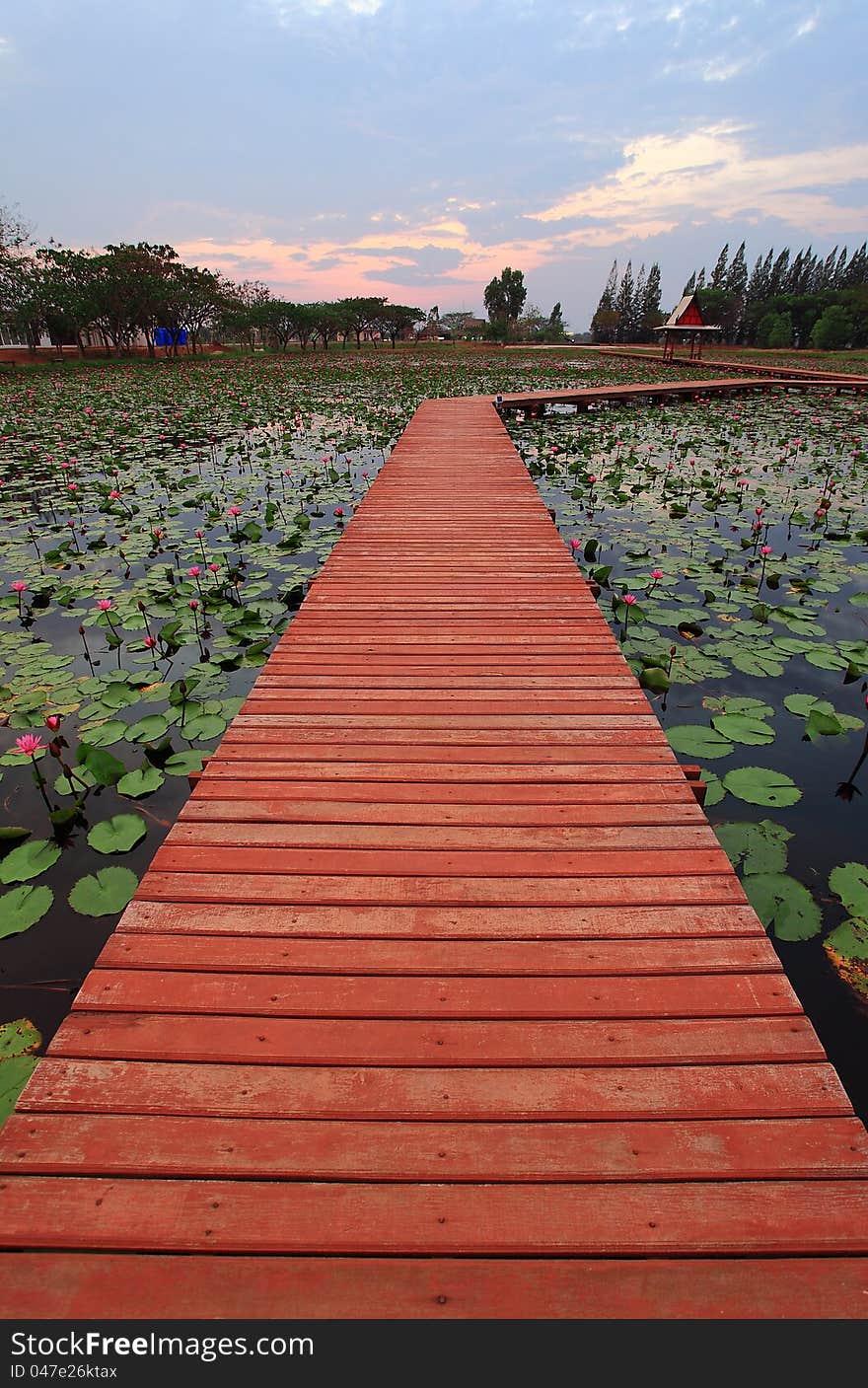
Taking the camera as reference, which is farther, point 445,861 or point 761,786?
point 761,786

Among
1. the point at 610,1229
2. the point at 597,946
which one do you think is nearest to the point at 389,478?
the point at 597,946

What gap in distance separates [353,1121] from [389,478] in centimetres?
658

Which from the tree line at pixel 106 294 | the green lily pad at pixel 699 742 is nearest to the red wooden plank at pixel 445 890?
the green lily pad at pixel 699 742

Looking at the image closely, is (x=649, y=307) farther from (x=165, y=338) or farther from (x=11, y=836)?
(x=11, y=836)

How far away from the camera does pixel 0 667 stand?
3.66m

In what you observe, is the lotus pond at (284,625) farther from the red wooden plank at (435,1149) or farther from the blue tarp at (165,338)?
the blue tarp at (165,338)

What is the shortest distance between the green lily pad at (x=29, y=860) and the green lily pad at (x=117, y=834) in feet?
0.48

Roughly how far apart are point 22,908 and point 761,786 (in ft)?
9.58

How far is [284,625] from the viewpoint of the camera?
426cm

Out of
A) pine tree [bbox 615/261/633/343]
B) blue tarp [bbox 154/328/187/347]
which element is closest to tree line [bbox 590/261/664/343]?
pine tree [bbox 615/261/633/343]

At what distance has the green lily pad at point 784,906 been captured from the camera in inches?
84.0

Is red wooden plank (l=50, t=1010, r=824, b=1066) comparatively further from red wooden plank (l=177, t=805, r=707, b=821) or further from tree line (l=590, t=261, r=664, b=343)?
tree line (l=590, t=261, r=664, b=343)

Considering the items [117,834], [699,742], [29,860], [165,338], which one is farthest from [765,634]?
[165,338]

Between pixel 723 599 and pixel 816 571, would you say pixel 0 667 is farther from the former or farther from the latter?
pixel 816 571
